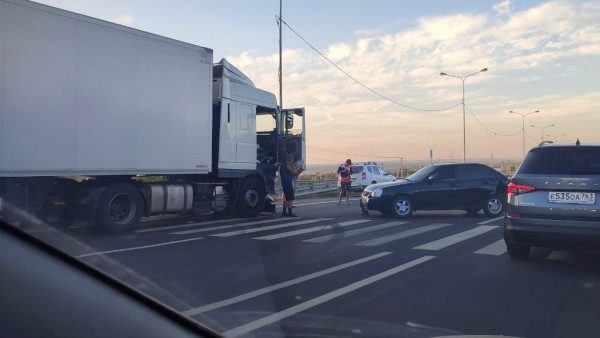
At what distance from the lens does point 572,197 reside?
23.8 feet

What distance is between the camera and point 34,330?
2.17 metres

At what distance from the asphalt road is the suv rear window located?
1.35m

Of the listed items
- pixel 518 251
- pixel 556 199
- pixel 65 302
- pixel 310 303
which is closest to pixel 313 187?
pixel 518 251

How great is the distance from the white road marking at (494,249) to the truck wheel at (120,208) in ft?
22.9

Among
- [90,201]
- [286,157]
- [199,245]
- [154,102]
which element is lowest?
[199,245]

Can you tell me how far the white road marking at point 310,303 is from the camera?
186 inches

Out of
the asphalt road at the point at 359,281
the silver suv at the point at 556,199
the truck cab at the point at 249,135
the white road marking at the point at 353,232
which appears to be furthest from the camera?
the truck cab at the point at 249,135

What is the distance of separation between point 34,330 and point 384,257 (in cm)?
678

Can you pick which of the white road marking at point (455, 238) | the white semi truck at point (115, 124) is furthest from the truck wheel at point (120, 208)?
the white road marking at point (455, 238)

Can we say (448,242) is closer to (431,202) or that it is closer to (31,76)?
(431,202)

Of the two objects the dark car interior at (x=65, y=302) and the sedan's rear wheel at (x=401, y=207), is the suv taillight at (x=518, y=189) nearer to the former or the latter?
the dark car interior at (x=65, y=302)

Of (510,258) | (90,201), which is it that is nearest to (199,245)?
(90,201)

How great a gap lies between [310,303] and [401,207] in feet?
31.4

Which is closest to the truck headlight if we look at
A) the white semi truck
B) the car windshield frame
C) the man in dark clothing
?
the car windshield frame
